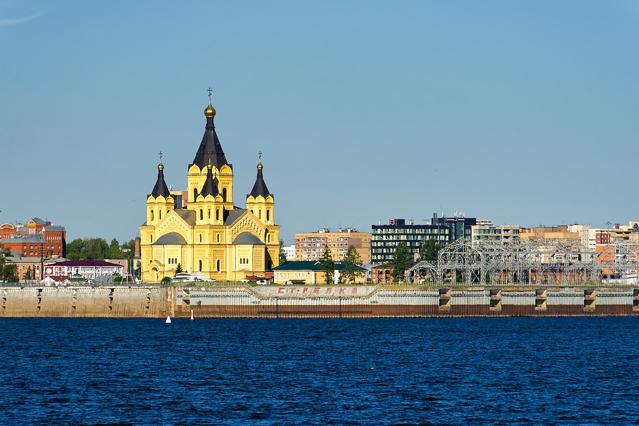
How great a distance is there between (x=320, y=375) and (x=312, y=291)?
77206 mm

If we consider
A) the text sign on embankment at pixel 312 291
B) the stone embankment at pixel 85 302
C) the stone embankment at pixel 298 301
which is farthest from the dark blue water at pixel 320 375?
the stone embankment at pixel 85 302

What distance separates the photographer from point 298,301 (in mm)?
175500

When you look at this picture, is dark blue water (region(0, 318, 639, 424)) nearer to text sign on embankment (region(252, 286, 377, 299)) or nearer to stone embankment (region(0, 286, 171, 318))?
text sign on embankment (region(252, 286, 377, 299))

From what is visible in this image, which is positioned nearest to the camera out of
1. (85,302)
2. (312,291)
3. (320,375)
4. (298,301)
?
(320,375)

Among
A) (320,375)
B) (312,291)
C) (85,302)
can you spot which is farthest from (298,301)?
(320,375)

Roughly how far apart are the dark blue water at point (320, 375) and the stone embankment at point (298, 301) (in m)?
17.7

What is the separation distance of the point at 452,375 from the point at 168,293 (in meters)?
82.1

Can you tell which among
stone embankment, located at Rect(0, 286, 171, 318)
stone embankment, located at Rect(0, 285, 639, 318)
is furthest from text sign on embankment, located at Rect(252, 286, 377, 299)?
stone embankment, located at Rect(0, 286, 171, 318)

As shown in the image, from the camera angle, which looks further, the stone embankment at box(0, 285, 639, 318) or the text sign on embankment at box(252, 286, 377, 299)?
the text sign on embankment at box(252, 286, 377, 299)

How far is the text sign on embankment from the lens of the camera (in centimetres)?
17575

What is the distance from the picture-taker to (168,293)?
177750mm

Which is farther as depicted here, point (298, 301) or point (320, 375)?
point (298, 301)

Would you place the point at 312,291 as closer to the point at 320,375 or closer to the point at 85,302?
the point at 85,302

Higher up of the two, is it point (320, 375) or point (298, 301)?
point (298, 301)
